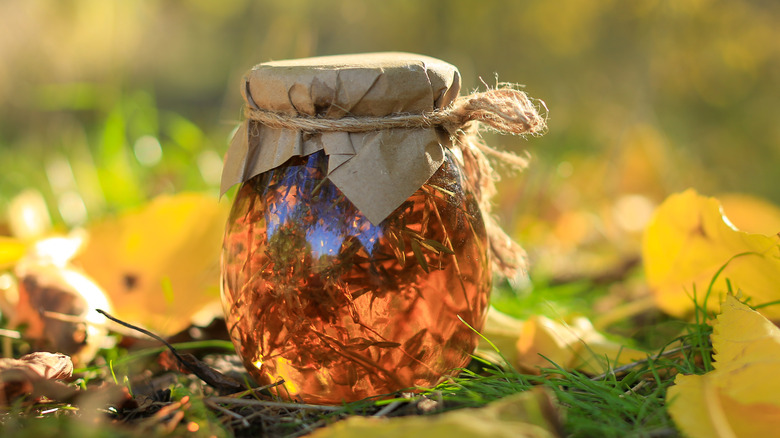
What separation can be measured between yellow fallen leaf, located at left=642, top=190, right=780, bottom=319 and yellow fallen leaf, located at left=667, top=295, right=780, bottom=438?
0.72 feet

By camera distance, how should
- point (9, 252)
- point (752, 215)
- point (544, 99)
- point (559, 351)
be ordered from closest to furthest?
point (559, 351)
point (9, 252)
point (752, 215)
point (544, 99)

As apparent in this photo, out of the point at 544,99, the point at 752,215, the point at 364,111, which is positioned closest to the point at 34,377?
the point at 364,111

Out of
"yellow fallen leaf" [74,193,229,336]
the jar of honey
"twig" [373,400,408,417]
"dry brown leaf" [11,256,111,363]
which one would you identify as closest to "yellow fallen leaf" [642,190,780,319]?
the jar of honey

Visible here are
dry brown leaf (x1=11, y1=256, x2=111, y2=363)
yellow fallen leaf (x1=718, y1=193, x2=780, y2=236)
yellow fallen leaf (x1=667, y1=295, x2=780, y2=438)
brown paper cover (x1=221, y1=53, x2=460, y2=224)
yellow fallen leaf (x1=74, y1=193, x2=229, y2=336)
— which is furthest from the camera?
yellow fallen leaf (x1=718, y1=193, x2=780, y2=236)

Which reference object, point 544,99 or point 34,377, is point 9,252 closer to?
point 34,377

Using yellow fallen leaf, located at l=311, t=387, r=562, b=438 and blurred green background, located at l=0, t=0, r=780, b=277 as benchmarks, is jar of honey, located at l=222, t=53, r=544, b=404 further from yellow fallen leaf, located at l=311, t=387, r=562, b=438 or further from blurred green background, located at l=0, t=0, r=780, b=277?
blurred green background, located at l=0, t=0, r=780, b=277

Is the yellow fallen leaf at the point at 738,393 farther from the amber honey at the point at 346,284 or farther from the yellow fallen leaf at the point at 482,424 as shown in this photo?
the amber honey at the point at 346,284

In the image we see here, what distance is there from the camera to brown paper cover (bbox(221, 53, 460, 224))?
0.77 m

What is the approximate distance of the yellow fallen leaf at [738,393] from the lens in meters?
0.67

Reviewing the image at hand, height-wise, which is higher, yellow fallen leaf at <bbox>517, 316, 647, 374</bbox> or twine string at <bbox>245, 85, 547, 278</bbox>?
twine string at <bbox>245, 85, 547, 278</bbox>

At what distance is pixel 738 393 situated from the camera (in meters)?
0.71

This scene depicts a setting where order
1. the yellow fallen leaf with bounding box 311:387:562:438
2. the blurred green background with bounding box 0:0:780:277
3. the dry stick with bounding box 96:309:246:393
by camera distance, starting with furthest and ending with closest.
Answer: the blurred green background with bounding box 0:0:780:277
the dry stick with bounding box 96:309:246:393
the yellow fallen leaf with bounding box 311:387:562:438

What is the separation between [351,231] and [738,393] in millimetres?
492

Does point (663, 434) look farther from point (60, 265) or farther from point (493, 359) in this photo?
point (60, 265)
